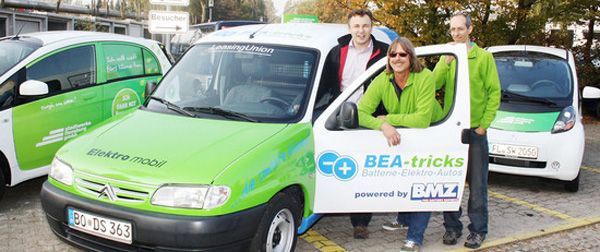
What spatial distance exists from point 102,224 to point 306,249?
6.00ft

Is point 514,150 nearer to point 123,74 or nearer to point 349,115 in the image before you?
point 349,115

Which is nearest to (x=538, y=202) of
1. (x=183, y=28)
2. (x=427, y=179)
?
(x=427, y=179)

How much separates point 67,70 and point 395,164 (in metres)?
3.78

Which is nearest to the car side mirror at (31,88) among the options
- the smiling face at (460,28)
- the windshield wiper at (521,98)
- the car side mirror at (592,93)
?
the smiling face at (460,28)

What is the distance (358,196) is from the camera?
4133 mm

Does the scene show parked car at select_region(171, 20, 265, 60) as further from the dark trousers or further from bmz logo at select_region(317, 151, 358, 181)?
bmz logo at select_region(317, 151, 358, 181)

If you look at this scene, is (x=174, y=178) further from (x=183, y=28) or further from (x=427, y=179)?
(x=183, y=28)

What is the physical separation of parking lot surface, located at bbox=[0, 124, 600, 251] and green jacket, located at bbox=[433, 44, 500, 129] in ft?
3.73

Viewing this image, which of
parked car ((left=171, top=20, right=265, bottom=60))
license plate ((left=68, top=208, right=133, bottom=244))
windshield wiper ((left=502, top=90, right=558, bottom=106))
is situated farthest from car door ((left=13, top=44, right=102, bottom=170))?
parked car ((left=171, top=20, right=265, bottom=60))

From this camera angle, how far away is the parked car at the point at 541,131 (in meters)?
6.38

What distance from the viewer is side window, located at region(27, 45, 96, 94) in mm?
5637

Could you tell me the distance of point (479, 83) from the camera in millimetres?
4453

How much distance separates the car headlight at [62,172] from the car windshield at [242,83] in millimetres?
918

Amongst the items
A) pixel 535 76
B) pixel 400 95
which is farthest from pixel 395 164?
pixel 535 76
